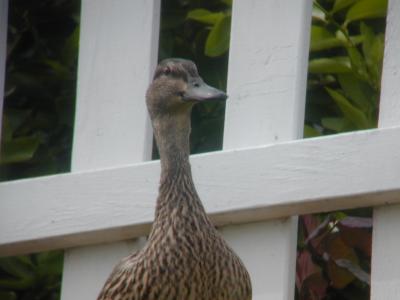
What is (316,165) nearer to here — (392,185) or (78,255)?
(392,185)

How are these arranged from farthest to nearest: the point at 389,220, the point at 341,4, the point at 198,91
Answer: the point at 341,4
the point at 198,91
the point at 389,220

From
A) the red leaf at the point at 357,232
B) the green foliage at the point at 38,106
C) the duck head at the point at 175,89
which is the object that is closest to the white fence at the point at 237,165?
the duck head at the point at 175,89

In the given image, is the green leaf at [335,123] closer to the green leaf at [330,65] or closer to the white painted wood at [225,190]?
the green leaf at [330,65]

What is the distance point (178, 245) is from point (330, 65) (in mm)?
828

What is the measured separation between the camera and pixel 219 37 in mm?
5066

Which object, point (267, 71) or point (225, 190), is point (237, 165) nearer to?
point (225, 190)

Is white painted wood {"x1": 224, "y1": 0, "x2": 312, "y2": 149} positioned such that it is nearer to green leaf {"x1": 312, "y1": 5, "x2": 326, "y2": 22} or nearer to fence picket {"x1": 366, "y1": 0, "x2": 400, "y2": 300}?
fence picket {"x1": 366, "y1": 0, "x2": 400, "y2": 300}

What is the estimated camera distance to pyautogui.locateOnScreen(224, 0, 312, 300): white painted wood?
458 centimetres

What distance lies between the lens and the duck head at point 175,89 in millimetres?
4602

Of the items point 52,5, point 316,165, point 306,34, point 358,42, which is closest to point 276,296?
point 316,165

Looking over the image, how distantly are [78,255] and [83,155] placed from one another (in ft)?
0.89

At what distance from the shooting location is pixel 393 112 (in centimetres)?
446

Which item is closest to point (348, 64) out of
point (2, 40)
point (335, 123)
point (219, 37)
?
point (335, 123)

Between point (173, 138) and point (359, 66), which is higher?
point (359, 66)
